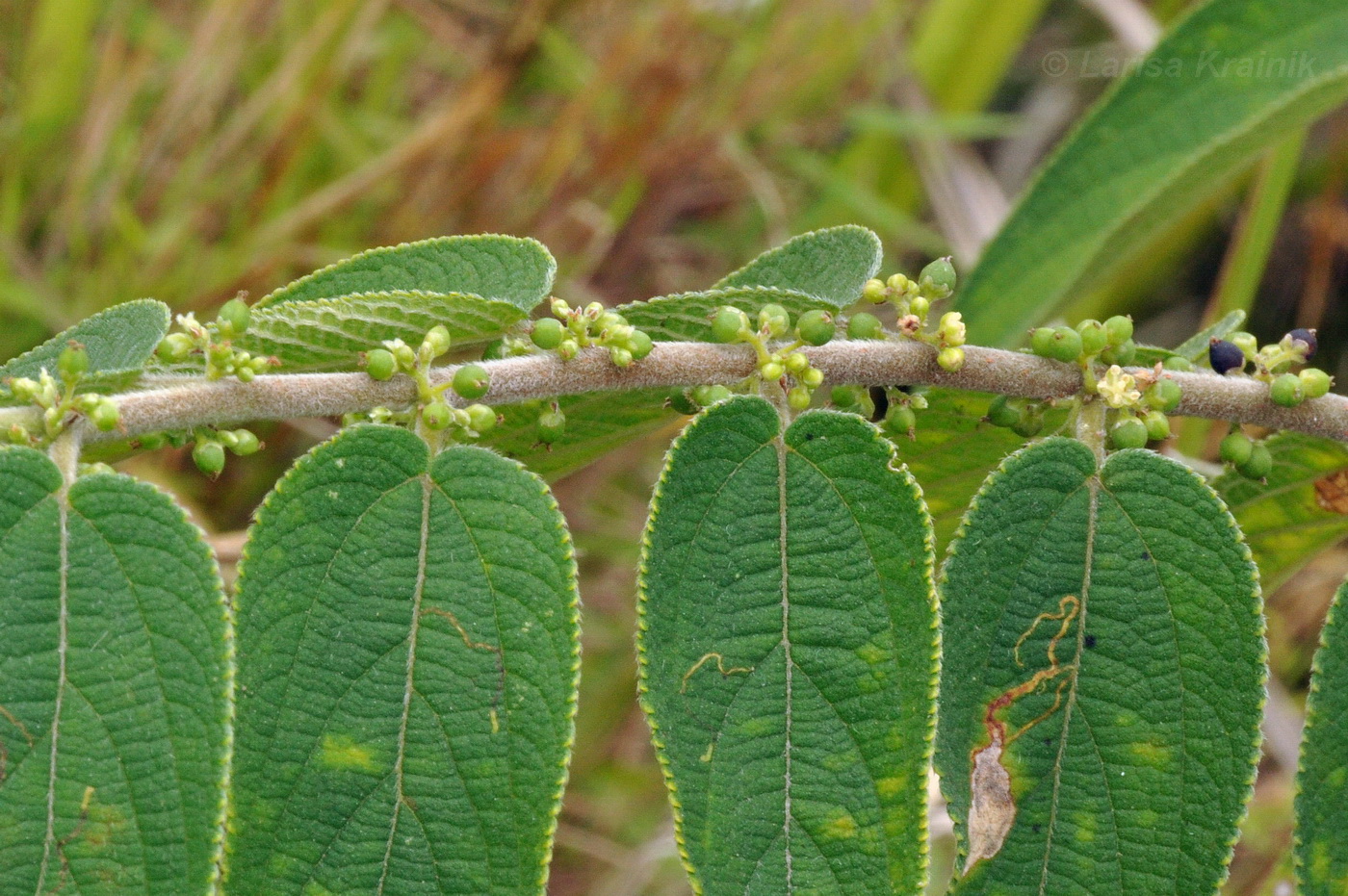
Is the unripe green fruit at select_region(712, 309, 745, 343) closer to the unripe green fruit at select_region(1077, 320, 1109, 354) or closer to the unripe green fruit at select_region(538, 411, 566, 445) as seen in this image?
the unripe green fruit at select_region(538, 411, 566, 445)

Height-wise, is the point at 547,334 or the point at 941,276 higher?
the point at 941,276

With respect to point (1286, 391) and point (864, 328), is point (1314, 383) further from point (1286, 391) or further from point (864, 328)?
point (864, 328)

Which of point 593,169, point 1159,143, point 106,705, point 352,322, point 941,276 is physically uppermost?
point 593,169

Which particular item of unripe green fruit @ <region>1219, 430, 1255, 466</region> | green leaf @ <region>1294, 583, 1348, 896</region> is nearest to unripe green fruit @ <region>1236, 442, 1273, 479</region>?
unripe green fruit @ <region>1219, 430, 1255, 466</region>

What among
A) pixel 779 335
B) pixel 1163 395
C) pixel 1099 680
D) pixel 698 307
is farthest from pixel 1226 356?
pixel 698 307

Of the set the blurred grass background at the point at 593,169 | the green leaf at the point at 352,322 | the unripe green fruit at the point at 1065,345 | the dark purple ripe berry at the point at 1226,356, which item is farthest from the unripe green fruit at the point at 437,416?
the blurred grass background at the point at 593,169

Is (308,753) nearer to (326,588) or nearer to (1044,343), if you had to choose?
(326,588)
